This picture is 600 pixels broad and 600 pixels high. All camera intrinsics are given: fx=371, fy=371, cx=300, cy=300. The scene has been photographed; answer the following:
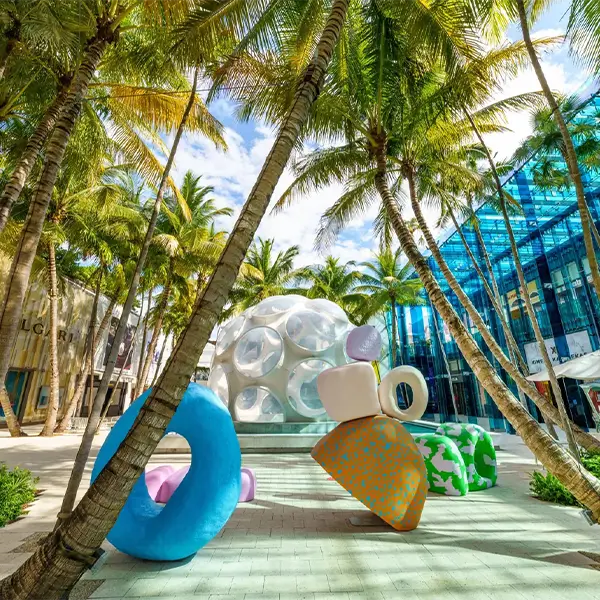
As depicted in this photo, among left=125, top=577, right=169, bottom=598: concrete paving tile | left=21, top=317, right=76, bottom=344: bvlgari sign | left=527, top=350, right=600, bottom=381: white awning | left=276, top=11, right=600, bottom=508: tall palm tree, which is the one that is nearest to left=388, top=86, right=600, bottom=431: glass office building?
left=276, top=11, right=600, bottom=508: tall palm tree

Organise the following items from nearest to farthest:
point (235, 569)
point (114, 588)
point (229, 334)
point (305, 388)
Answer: point (114, 588) < point (235, 569) < point (305, 388) < point (229, 334)

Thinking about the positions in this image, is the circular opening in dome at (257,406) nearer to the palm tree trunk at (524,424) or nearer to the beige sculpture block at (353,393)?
the beige sculpture block at (353,393)

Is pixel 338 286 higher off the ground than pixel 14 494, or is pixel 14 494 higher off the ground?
pixel 338 286

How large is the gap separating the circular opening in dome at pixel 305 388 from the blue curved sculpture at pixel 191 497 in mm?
10206

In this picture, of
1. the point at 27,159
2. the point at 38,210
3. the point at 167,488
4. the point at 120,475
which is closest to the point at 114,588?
the point at 120,475

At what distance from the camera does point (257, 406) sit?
1661cm

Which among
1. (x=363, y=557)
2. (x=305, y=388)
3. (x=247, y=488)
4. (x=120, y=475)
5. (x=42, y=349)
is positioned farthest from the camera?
(x=42, y=349)

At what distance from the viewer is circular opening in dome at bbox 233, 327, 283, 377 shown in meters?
14.7

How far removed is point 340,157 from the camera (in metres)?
10.2

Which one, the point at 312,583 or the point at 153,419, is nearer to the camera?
the point at 153,419

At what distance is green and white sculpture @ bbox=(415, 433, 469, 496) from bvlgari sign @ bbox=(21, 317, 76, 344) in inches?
792

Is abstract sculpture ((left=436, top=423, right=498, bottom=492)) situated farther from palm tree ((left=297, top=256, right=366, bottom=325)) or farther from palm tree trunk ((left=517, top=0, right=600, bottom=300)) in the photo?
palm tree ((left=297, top=256, right=366, bottom=325))

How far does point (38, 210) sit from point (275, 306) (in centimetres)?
Result: 1135

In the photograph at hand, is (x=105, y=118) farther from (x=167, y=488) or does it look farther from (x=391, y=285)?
(x=391, y=285)
